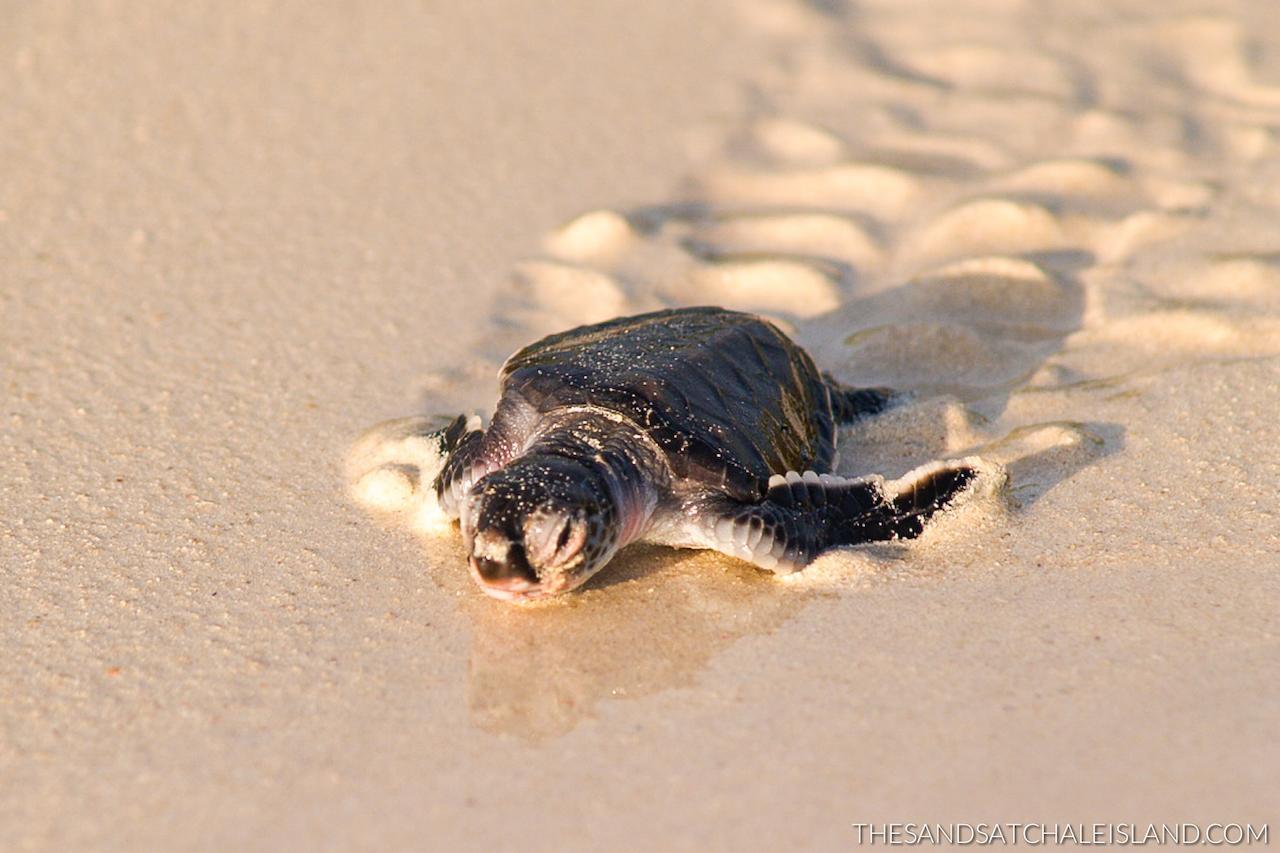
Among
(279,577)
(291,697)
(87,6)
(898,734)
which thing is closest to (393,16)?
(87,6)

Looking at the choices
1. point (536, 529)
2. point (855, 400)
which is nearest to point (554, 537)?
point (536, 529)

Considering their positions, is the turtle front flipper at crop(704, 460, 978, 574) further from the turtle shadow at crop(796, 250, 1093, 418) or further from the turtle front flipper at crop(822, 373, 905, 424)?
the turtle shadow at crop(796, 250, 1093, 418)

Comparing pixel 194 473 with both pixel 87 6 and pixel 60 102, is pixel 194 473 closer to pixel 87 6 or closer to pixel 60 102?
pixel 60 102

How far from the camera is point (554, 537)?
2611 millimetres

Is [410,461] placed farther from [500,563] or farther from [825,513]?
[825,513]

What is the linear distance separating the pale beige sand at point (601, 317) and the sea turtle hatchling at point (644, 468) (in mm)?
120

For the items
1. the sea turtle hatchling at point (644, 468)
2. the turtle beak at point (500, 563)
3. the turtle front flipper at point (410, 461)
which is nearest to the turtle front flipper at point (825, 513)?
the sea turtle hatchling at point (644, 468)

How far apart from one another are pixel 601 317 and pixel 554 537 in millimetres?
1612

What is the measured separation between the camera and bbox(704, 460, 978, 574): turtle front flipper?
9.16ft

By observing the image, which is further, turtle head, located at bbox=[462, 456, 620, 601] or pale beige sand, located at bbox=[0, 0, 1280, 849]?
turtle head, located at bbox=[462, 456, 620, 601]

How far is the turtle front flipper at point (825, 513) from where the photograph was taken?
9.16ft

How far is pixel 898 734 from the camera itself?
2336 millimetres

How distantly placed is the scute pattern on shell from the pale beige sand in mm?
280

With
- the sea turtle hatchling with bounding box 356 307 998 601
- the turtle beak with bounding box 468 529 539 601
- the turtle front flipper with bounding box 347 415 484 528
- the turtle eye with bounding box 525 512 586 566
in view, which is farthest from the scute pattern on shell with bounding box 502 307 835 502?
the turtle beak with bounding box 468 529 539 601
